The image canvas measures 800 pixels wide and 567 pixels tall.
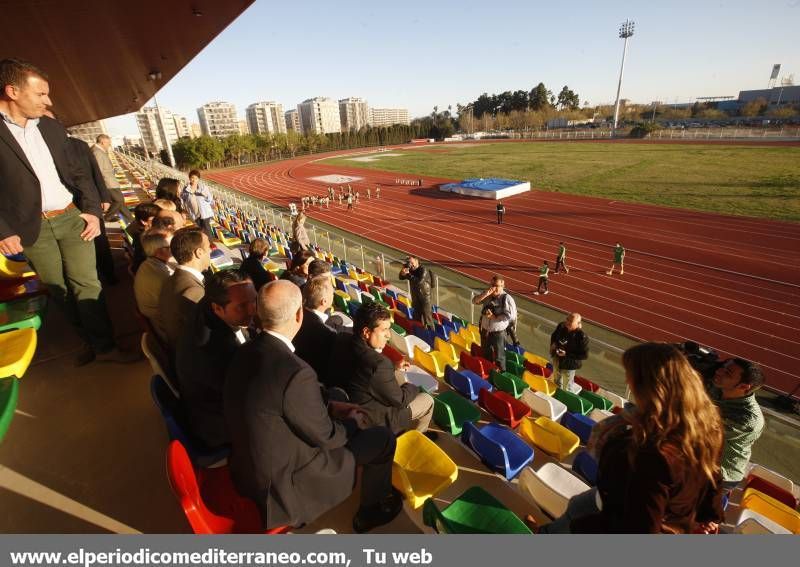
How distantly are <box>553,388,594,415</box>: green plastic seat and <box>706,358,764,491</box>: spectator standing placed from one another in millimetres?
1437

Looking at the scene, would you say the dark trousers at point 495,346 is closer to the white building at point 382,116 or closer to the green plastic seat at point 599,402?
the green plastic seat at point 599,402

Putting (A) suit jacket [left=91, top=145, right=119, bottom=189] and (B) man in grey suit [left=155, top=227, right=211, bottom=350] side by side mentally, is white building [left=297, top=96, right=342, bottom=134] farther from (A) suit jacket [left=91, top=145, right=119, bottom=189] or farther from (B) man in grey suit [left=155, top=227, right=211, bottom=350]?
(B) man in grey suit [left=155, top=227, right=211, bottom=350]

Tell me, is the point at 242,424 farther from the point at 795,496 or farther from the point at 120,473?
the point at 795,496

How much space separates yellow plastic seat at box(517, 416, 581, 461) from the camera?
3.20m

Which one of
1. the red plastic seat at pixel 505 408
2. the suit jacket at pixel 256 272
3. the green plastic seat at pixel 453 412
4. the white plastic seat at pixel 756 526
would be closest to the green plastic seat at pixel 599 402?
the red plastic seat at pixel 505 408

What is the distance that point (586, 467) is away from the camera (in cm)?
303

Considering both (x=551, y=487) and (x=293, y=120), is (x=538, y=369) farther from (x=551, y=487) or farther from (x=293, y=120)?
(x=293, y=120)

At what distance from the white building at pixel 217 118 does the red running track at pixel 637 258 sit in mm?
129564

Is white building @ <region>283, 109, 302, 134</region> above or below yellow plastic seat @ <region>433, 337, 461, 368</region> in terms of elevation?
above

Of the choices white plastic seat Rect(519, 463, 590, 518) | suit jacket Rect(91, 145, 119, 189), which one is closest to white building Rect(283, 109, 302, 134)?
suit jacket Rect(91, 145, 119, 189)

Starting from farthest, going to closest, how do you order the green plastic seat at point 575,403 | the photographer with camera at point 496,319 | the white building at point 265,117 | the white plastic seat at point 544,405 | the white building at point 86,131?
the white building at point 265,117 < the white building at point 86,131 < the photographer with camera at point 496,319 < the green plastic seat at point 575,403 < the white plastic seat at point 544,405

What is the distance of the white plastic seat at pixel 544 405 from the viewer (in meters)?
3.83

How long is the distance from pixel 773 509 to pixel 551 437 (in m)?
1.47

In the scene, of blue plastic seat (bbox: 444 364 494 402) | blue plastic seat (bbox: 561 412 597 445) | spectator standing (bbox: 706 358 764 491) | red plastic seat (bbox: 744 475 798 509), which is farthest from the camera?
blue plastic seat (bbox: 444 364 494 402)
